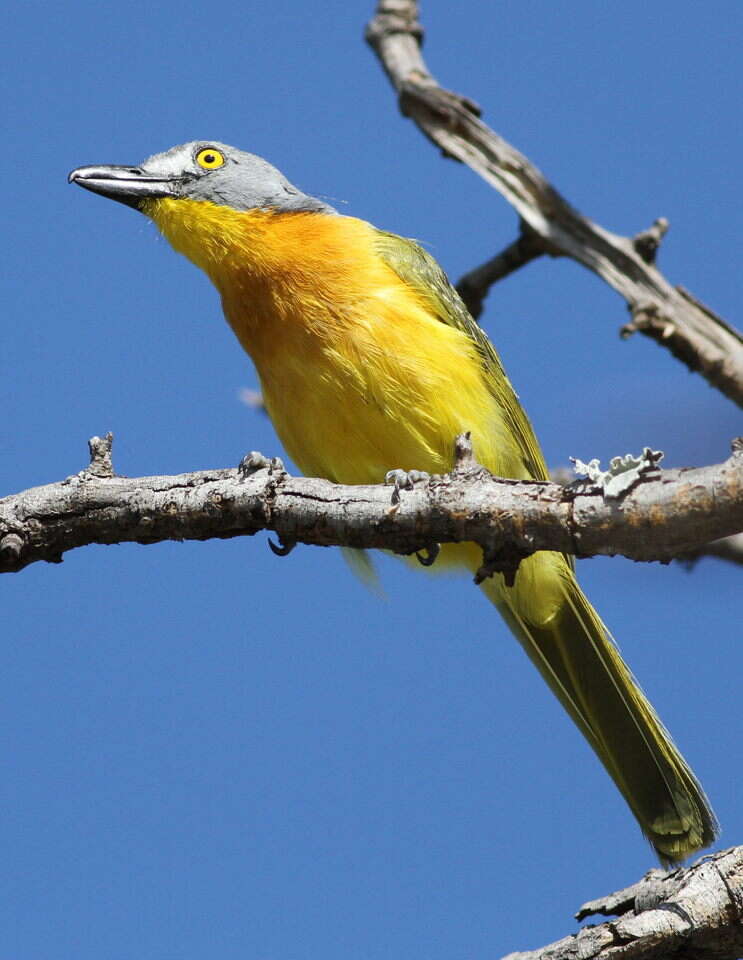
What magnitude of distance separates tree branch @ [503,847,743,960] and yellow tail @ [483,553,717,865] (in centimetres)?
159

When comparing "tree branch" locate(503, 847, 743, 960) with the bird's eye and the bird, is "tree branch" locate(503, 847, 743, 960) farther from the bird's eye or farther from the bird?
the bird's eye

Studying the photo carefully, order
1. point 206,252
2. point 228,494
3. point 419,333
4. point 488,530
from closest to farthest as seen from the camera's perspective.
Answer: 1. point 488,530
2. point 228,494
3. point 419,333
4. point 206,252

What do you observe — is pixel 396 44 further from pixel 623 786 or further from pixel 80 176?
pixel 623 786

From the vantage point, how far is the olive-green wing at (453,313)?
6.53 m

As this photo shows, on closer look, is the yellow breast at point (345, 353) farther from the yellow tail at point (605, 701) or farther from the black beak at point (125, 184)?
the yellow tail at point (605, 701)

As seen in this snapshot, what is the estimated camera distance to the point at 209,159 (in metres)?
7.07

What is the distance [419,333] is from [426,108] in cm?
217

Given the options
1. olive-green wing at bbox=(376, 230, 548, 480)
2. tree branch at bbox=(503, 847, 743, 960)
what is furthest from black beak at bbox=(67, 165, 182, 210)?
tree branch at bbox=(503, 847, 743, 960)

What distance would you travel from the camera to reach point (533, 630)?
6.66 meters

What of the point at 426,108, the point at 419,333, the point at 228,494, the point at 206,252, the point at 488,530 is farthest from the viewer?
the point at 426,108

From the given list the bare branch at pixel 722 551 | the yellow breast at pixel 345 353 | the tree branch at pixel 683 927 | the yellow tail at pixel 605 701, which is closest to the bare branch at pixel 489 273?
the yellow breast at pixel 345 353

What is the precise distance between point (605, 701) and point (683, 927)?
2199 millimetres

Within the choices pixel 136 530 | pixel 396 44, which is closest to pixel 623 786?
pixel 136 530

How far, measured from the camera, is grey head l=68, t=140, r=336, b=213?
685 centimetres
